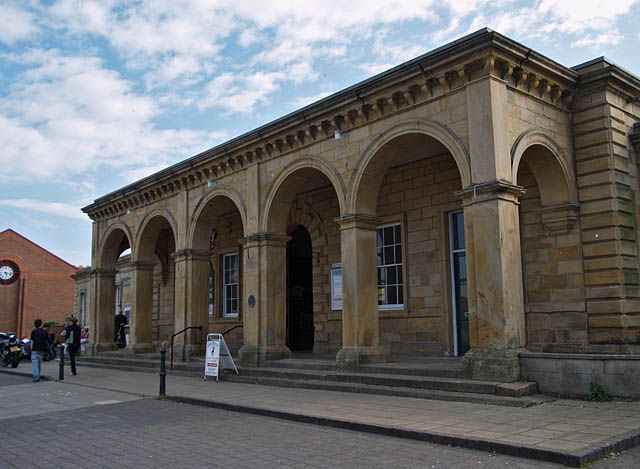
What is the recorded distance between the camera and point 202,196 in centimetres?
1695

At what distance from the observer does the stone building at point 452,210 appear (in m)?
9.88

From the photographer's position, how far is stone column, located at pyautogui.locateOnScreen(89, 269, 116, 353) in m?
21.4

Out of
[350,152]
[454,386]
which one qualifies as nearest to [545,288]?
[454,386]

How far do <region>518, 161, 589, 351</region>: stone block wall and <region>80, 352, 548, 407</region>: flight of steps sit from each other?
1.75m

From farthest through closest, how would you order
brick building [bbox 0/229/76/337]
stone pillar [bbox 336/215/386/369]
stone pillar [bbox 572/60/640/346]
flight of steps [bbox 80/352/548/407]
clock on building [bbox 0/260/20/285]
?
clock on building [bbox 0/260/20/285] < brick building [bbox 0/229/76/337] < stone pillar [bbox 336/215/386/369] < stone pillar [bbox 572/60/640/346] < flight of steps [bbox 80/352/548/407]

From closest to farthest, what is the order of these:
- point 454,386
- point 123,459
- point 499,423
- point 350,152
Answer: point 123,459, point 499,423, point 454,386, point 350,152

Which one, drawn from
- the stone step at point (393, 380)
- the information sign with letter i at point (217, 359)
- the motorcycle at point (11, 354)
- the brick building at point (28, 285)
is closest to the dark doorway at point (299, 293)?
the information sign with letter i at point (217, 359)

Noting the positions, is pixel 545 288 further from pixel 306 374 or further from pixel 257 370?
pixel 257 370

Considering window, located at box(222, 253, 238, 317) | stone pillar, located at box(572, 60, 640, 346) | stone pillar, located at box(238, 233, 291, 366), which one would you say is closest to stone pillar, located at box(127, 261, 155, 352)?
window, located at box(222, 253, 238, 317)

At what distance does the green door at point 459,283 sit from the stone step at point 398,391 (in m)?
3.16

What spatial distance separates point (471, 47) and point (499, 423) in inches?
232

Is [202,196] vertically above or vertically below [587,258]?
above

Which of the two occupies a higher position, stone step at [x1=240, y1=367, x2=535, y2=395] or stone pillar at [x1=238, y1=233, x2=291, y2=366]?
stone pillar at [x1=238, y1=233, x2=291, y2=366]

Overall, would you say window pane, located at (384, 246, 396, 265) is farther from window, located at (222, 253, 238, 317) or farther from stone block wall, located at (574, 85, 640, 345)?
window, located at (222, 253, 238, 317)
